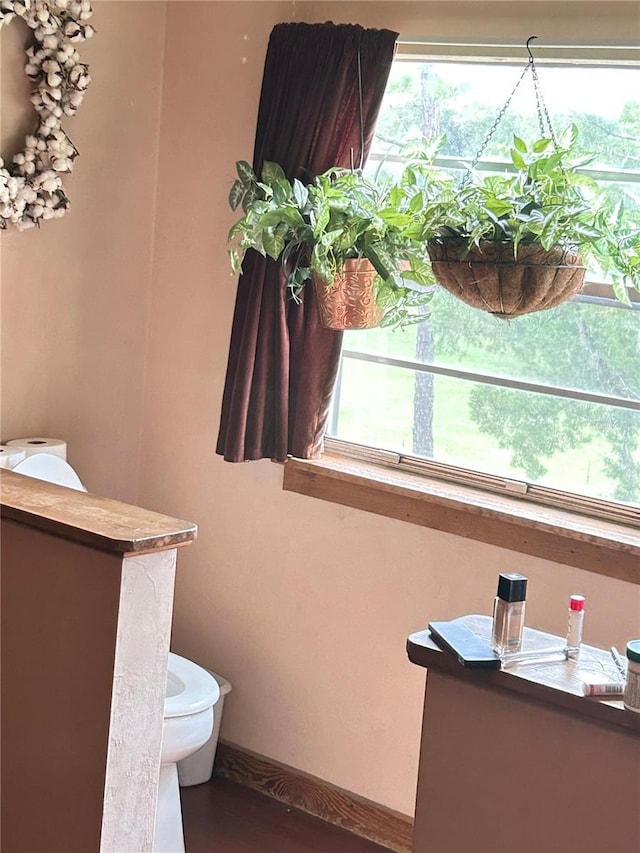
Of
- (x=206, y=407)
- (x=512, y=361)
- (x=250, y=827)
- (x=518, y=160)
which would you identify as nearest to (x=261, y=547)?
(x=206, y=407)

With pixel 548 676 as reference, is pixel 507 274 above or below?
above

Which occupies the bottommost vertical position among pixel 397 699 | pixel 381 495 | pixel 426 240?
pixel 397 699

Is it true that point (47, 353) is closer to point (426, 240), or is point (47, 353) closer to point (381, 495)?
point (381, 495)

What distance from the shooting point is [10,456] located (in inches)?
108

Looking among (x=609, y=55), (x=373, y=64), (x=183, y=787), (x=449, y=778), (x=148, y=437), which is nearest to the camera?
(x=449, y=778)

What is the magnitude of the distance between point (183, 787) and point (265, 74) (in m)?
2.06

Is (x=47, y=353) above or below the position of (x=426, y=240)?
below

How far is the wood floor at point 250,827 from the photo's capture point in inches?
113

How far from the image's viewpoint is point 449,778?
1.79 metres

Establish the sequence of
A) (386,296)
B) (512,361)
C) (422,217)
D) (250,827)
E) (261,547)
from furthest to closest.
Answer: (261,547) → (250,827) → (512,361) → (386,296) → (422,217)

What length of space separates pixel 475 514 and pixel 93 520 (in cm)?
101

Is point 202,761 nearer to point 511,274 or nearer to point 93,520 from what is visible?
point 93,520

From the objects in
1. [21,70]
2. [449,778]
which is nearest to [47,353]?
[21,70]

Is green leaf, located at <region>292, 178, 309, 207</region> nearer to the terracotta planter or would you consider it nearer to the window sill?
the terracotta planter
